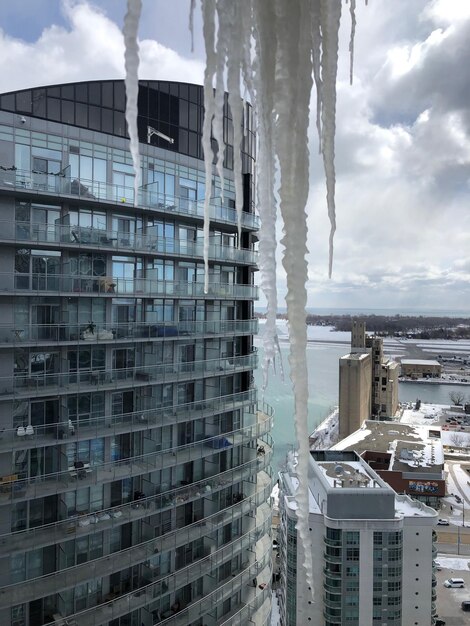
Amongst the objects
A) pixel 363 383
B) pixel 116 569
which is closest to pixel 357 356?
pixel 363 383

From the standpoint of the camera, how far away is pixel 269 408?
393 inches

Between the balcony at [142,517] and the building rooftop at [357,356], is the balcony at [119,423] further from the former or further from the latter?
the building rooftop at [357,356]

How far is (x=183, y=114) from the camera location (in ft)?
27.3

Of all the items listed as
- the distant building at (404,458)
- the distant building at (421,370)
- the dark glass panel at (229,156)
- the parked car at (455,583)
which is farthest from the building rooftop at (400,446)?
the distant building at (421,370)

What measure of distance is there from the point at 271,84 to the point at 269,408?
9348mm

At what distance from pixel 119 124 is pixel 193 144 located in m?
1.51

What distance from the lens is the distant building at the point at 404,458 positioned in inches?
827

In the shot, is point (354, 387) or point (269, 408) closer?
point (269, 408)

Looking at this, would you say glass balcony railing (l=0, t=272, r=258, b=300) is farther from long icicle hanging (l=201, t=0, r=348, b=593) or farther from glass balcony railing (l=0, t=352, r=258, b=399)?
long icicle hanging (l=201, t=0, r=348, b=593)

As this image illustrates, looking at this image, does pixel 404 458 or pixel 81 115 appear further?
pixel 404 458

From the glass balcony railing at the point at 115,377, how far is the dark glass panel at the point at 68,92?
424 centimetres

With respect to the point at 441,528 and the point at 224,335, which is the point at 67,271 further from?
the point at 441,528

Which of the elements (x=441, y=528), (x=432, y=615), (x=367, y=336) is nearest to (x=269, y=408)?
(x=432, y=615)

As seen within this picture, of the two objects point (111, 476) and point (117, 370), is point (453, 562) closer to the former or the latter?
point (111, 476)
